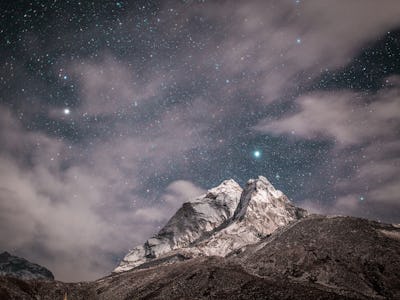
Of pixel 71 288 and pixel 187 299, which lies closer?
pixel 187 299

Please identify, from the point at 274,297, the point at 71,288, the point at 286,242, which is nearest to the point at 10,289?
the point at 71,288

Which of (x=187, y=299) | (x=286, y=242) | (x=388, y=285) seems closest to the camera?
(x=388, y=285)

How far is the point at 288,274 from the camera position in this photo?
78.2 meters

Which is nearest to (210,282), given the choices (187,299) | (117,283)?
(187,299)

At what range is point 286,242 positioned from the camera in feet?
318

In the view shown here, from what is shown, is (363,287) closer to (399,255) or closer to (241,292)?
(399,255)

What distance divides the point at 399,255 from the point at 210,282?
4343cm

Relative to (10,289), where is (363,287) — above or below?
below

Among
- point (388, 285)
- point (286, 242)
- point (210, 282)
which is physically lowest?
point (388, 285)

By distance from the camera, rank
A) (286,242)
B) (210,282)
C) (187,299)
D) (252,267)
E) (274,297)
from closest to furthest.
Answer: (274,297), (187,299), (210,282), (252,267), (286,242)

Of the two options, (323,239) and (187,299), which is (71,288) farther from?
(323,239)

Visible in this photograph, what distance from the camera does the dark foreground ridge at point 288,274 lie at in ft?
214

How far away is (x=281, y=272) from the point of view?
80.1 metres

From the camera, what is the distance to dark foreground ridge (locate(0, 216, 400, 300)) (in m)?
65.2
